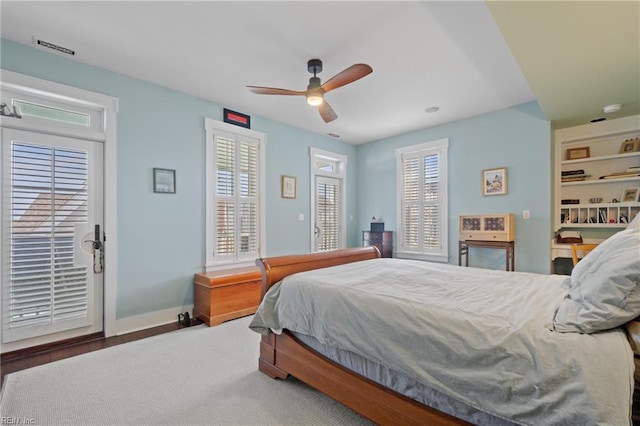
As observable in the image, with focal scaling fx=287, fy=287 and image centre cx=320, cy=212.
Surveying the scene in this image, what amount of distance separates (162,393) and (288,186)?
130 inches

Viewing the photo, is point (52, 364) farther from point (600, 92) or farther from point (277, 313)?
point (600, 92)

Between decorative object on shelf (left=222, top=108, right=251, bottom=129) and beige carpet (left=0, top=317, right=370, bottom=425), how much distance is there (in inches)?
115

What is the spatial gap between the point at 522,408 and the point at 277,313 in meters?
1.47

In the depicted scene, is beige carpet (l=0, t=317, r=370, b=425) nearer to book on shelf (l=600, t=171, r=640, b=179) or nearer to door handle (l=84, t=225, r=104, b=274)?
door handle (l=84, t=225, r=104, b=274)

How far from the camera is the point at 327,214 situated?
5.52 m

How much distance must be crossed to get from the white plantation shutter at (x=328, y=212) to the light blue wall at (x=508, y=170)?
1.61 meters

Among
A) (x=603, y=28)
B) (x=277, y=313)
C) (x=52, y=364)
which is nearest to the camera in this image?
(x=603, y=28)

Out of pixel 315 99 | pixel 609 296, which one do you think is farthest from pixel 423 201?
pixel 609 296

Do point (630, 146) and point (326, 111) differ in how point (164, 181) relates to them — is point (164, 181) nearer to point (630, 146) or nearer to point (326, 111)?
point (326, 111)

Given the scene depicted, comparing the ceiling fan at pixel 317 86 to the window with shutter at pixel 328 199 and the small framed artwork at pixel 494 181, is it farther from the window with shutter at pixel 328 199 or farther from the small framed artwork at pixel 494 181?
the small framed artwork at pixel 494 181

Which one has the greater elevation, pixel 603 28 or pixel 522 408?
pixel 603 28

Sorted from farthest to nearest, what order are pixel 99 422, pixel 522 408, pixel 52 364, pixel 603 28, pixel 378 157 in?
pixel 378 157 < pixel 52 364 < pixel 603 28 < pixel 99 422 < pixel 522 408

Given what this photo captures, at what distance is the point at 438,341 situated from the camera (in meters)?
1.30

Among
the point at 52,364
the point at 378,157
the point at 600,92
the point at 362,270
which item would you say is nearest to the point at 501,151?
the point at 600,92
